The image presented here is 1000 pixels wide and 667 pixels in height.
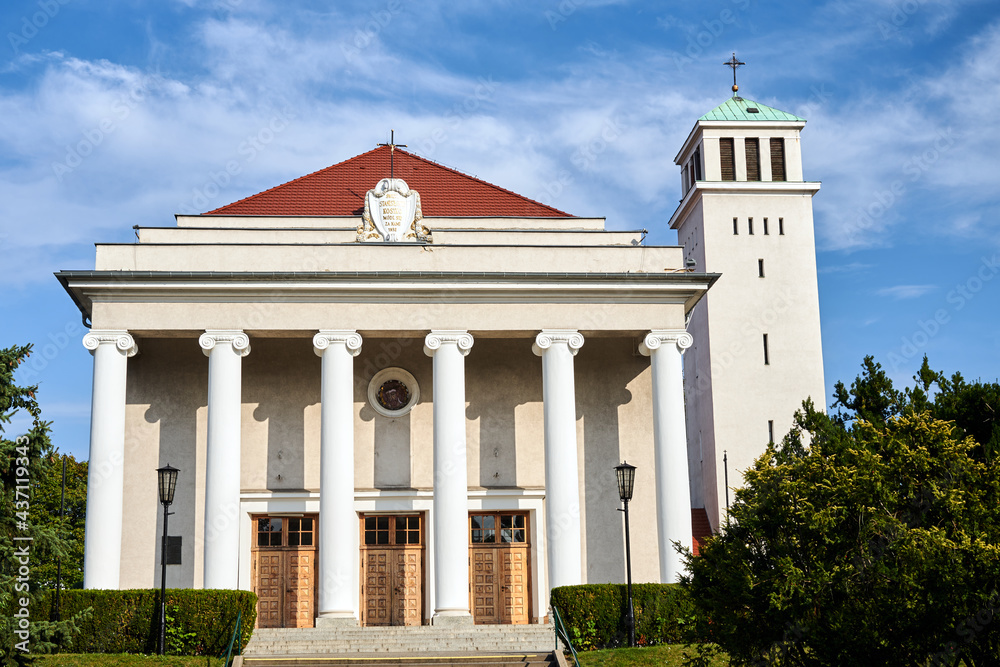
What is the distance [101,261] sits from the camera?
28.3 m

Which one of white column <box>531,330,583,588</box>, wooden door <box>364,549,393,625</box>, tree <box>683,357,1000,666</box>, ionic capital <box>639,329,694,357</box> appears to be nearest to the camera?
tree <box>683,357,1000,666</box>

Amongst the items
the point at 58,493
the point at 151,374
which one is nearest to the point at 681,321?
the point at 151,374

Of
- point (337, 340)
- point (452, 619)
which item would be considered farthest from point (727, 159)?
point (452, 619)

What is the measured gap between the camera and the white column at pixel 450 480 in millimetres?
26328


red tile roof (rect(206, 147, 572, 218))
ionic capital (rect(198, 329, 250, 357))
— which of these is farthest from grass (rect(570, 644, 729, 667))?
red tile roof (rect(206, 147, 572, 218))

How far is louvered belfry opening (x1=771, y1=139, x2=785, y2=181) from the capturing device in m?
42.4

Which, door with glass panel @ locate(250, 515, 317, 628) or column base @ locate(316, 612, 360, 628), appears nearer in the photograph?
column base @ locate(316, 612, 360, 628)

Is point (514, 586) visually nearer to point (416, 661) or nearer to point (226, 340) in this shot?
point (416, 661)

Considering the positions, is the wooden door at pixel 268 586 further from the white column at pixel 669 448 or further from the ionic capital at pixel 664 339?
the ionic capital at pixel 664 339

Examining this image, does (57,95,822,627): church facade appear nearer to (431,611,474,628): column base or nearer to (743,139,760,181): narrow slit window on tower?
(431,611,474,628): column base

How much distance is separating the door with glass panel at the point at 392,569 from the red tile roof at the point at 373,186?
9.49m

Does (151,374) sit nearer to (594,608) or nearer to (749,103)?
(594,608)

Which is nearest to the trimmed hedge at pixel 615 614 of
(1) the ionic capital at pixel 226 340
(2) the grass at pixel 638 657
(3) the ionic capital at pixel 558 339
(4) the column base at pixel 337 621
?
(2) the grass at pixel 638 657

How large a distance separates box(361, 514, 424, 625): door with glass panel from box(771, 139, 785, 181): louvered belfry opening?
2156 centimetres
